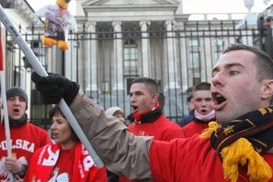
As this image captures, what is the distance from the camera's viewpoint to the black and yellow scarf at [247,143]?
5.80 feet

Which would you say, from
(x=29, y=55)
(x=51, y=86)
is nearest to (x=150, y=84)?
(x=51, y=86)

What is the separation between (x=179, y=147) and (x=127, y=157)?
0.92 ft

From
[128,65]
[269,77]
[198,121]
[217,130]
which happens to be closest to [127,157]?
[217,130]

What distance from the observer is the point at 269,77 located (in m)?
2.15

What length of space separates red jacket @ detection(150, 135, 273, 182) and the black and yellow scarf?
0.09 meters

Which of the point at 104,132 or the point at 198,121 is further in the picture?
the point at 198,121

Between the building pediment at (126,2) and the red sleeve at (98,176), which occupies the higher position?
the building pediment at (126,2)

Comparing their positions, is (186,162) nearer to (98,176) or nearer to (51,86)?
(51,86)

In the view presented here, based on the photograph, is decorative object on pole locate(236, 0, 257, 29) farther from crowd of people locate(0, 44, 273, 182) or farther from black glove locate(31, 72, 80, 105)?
black glove locate(31, 72, 80, 105)

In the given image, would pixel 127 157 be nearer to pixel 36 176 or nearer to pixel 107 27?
pixel 36 176

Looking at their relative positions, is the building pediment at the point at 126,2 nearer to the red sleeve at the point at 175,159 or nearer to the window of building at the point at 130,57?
the window of building at the point at 130,57

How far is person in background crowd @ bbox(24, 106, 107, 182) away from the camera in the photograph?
3357 mm

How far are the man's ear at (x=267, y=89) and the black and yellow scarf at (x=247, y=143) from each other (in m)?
0.15

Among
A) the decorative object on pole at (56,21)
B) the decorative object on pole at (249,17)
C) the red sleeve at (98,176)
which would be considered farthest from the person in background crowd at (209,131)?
the decorative object on pole at (249,17)
